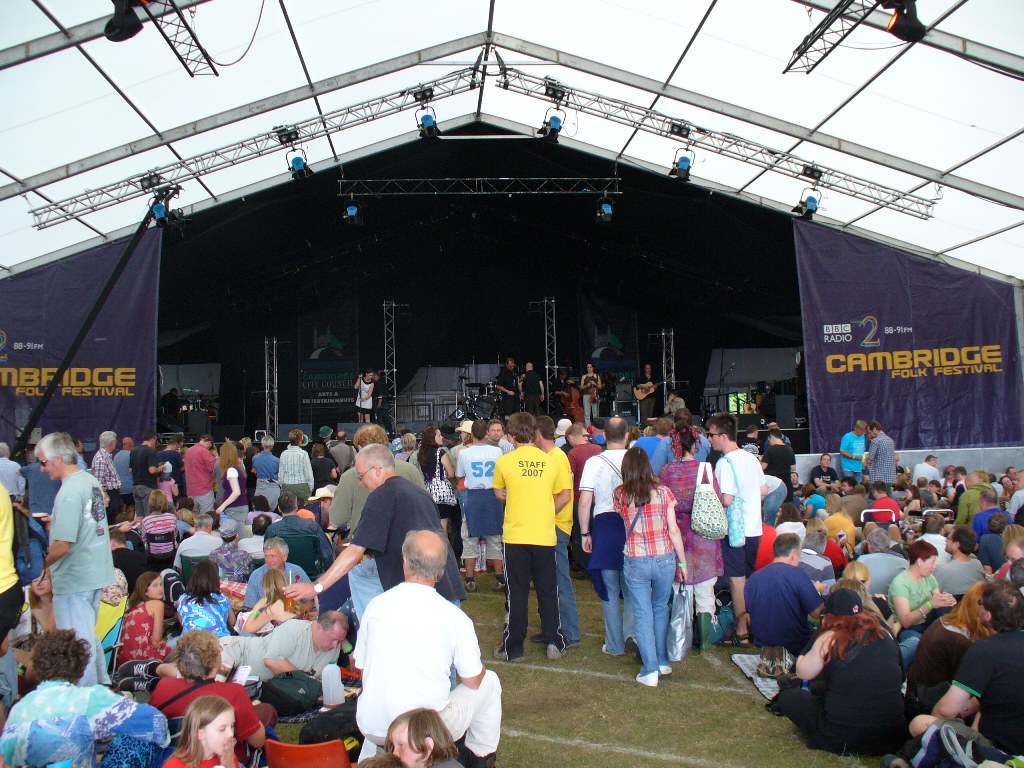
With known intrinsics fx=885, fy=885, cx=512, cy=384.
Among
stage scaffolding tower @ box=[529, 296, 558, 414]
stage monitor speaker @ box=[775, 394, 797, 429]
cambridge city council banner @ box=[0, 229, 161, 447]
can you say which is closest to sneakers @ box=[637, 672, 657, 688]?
cambridge city council banner @ box=[0, 229, 161, 447]

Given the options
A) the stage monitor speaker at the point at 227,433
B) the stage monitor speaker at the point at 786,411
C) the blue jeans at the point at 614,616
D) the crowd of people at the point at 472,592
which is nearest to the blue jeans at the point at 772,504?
the crowd of people at the point at 472,592

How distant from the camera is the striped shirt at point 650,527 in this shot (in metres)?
4.96

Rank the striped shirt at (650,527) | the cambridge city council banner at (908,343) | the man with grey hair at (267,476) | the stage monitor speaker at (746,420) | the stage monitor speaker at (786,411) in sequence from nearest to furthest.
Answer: the striped shirt at (650,527) → the man with grey hair at (267,476) → the cambridge city council banner at (908,343) → the stage monitor speaker at (746,420) → the stage monitor speaker at (786,411)

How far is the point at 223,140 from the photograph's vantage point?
1070 centimetres

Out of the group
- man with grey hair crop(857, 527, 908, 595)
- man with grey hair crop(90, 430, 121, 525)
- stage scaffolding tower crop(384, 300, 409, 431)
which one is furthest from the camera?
stage scaffolding tower crop(384, 300, 409, 431)

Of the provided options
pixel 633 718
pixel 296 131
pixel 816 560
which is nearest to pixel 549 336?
pixel 296 131

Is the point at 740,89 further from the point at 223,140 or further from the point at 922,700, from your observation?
the point at 922,700

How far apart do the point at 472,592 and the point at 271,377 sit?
1047 centimetres

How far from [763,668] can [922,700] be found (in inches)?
47.9

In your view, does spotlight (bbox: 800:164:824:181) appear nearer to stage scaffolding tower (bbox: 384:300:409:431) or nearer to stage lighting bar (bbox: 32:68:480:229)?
stage lighting bar (bbox: 32:68:480:229)

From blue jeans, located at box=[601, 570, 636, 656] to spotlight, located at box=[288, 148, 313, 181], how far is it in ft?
26.2

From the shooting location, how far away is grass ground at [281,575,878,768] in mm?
3930

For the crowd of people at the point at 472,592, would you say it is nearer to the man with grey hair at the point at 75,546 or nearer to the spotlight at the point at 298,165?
the man with grey hair at the point at 75,546

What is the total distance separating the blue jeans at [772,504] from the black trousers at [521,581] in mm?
2782
